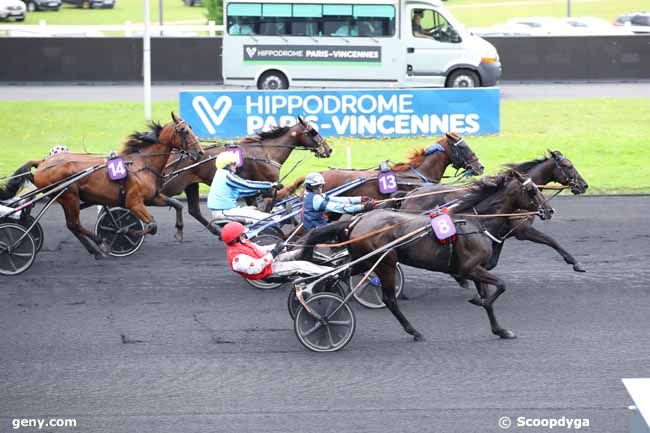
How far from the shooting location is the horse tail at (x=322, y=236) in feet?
30.9

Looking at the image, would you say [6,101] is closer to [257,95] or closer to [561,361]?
[257,95]

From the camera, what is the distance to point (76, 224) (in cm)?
1212

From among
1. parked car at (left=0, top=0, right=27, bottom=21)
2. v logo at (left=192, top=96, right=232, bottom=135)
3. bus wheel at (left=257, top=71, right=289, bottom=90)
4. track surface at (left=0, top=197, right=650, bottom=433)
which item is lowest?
track surface at (left=0, top=197, right=650, bottom=433)

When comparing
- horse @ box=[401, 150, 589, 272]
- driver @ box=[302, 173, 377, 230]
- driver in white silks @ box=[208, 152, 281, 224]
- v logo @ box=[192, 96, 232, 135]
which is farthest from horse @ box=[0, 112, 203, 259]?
v logo @ box=[192, 96, 232, 135]

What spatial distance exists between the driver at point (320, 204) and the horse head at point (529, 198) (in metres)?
1.37

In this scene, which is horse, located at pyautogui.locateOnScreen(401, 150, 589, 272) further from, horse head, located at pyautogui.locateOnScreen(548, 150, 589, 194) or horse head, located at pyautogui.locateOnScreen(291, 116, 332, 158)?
horse head, located at pyautogui.locateOnScreen(291, 116, 332, 158)

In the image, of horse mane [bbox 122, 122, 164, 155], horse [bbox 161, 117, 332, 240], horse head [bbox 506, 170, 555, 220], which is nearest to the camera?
horse head [bbox 506, 170, 555, 220]

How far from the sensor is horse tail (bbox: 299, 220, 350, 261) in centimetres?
943

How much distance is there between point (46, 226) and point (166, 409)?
7365mm

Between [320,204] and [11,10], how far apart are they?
3773cm

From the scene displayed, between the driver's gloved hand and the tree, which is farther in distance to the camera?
the tree

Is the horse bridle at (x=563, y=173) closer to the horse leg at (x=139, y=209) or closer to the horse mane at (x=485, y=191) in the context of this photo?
the horse mane at (x=485, y=191)

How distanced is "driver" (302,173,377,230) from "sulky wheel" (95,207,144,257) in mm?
2967

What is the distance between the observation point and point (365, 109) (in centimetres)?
1952
